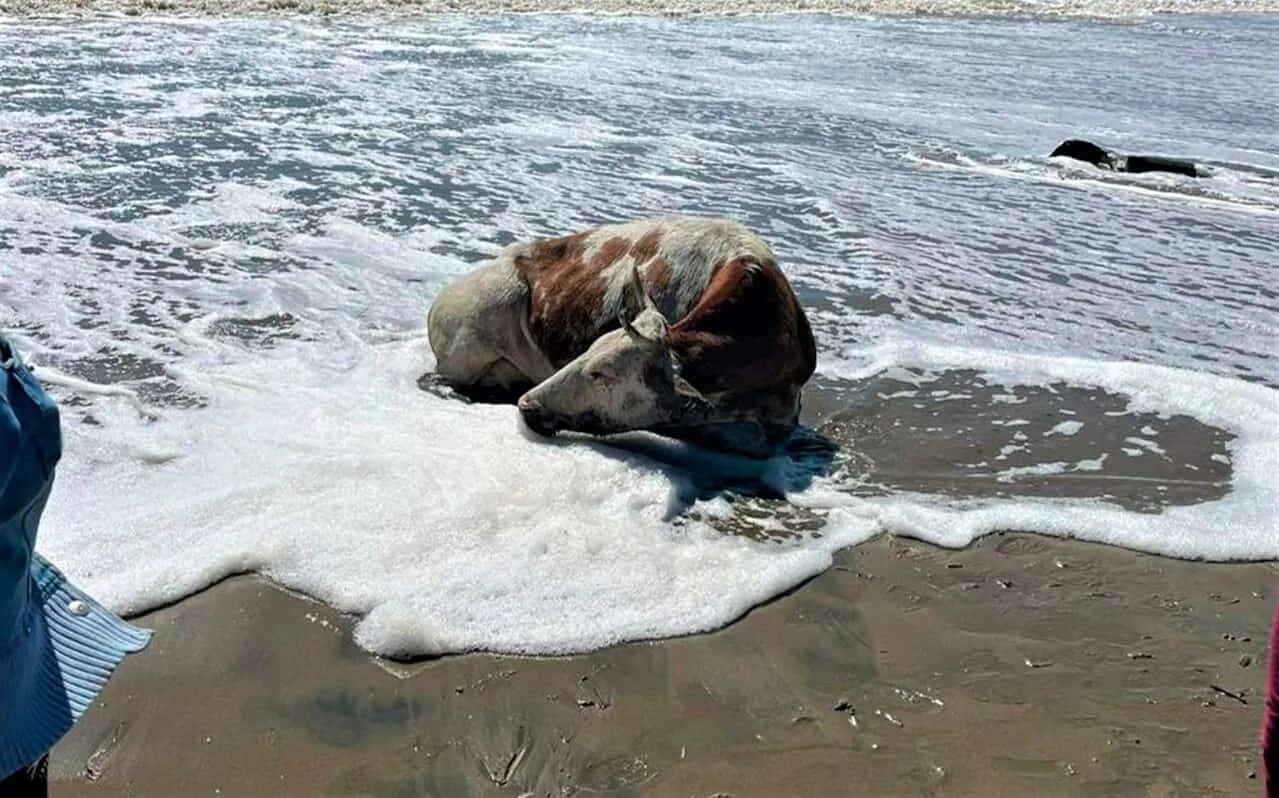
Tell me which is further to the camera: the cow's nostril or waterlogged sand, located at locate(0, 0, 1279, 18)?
waterlogged sand, located at locate(0, 0, 1279, 18)

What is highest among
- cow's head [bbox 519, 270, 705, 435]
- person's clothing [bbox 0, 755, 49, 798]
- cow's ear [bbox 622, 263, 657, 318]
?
person's clothing [bbox 0, 755, 49, 798]

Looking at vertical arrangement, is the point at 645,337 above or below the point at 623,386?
above

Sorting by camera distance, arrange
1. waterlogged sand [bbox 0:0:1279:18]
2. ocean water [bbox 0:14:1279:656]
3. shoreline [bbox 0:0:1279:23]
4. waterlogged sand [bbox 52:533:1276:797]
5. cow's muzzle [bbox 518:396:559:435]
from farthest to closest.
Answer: waterlogged sand [bbox 0:0:1279:18] → shoreline [bbox 0:0:1279:23] → cow's muzzle [bbox 518:396:559:435] → ocean water [bbox 0:14:1279:656] → waterlogged sand [bbox 52:533:1276:797]

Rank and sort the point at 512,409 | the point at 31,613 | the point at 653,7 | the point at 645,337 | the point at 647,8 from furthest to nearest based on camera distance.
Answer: the point at 653,7, the point at 647,8, the point at 512,409, the point at 645,337, the point at 31,613

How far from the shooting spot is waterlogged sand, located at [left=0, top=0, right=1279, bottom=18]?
2994 cm

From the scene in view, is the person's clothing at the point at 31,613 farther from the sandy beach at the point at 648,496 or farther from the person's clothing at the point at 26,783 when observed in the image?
the sandy beach at the point at 648,496

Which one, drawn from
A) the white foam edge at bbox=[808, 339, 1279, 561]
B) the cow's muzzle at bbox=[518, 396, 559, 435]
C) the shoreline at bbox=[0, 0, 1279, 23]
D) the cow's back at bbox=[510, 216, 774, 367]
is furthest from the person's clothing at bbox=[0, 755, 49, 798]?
the shoreline at bbox=[0, 0, 1279, 23]

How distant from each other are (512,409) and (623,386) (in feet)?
3.43

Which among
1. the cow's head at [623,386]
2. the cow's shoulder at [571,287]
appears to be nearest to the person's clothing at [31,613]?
the cow's head at [623,386]

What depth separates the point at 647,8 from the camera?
3906 centimetres

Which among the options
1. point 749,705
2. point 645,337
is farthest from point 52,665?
point 645,337

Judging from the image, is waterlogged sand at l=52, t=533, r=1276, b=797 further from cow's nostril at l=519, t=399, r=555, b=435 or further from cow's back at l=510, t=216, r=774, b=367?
cow's back at l=510, t=216, r=774, b=367

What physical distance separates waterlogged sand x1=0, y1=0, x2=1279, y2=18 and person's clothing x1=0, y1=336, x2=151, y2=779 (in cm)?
2881

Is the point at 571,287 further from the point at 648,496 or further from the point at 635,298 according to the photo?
the point at 648,496
